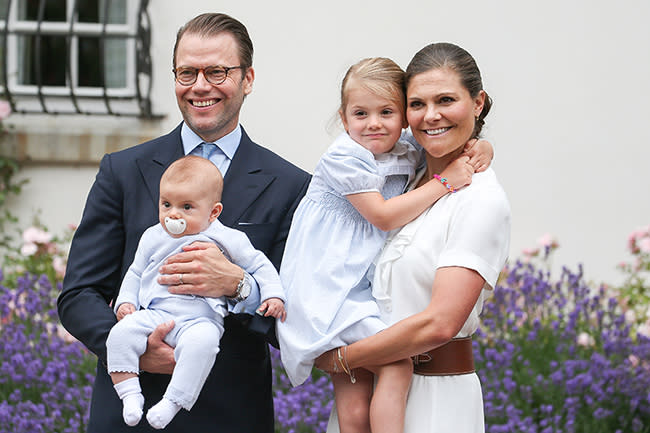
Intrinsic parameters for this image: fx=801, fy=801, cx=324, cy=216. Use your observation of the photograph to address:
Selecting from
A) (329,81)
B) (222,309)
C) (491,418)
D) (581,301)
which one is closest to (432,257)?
(222,309)

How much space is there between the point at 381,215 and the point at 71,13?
429 cm

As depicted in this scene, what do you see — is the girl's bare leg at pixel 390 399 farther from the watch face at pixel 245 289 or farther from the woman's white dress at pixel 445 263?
the watch face at pixel 245 289

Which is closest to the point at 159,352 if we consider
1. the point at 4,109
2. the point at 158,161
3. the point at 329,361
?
the point at 329,361

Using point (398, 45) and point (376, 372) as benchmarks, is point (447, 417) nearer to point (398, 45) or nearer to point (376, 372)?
point (376, 372)

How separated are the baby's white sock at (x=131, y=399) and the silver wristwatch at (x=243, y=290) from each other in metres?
0.33

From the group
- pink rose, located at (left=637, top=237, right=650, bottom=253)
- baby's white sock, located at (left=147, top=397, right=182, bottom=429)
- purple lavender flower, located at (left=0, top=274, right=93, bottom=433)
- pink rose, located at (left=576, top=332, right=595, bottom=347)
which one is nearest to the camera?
baby's white sock, located at (left=147, top=397, right=182, bottom=429)

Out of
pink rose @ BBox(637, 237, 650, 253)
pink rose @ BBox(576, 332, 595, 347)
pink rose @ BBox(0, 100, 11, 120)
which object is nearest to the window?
pink rose @ BBox(0, 100, 11, 120)

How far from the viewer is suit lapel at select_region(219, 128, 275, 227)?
2.28m

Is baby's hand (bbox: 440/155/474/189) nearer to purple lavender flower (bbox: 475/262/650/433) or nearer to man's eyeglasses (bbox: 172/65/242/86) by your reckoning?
man's eyeglasses (bbox: 172/65/242/86)

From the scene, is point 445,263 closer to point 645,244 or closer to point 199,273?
point 199,273

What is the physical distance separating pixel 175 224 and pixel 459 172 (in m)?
0.76

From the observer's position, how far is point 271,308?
2141 mm

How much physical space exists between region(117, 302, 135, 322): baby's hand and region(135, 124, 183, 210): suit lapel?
29 cm

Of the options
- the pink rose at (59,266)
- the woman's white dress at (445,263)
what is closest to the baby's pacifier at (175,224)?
the woman's white dress at (445,263)
